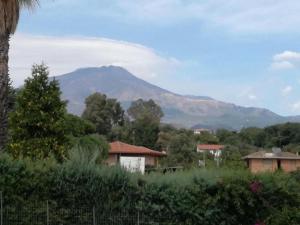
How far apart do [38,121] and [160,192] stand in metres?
5.66

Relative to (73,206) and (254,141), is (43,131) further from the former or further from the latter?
(254,141)

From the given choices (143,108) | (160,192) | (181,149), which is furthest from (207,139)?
(160,192)

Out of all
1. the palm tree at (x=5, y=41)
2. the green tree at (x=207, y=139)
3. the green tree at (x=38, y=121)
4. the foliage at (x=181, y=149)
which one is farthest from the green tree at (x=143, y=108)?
the palm tree at (x=5, y=41)

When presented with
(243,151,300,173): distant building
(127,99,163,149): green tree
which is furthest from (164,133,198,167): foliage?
(127,99,163,149): green tree

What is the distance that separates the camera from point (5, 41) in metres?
19.5

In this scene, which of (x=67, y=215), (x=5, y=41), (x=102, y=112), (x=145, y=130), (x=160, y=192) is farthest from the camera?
(x=145, y=130)

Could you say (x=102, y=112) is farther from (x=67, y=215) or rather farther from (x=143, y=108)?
(x=67, y=215)

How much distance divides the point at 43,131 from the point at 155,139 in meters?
82.7

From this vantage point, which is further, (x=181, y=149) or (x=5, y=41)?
(x=181, y=149)

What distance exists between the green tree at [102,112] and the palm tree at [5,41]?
7423cm

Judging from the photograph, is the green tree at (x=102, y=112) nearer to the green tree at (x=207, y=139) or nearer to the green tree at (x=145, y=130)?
the green tree at (x=145, y=130)

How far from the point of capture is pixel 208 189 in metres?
17.5

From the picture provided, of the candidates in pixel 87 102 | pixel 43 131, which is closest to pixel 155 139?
pixel 87 102

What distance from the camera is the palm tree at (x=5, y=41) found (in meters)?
19.1
